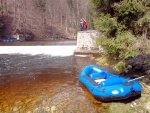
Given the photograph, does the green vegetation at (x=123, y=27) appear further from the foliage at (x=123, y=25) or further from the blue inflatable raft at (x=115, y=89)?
the blue inflatable raft at (x=115, y=89)

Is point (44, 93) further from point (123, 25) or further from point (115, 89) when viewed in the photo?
point (123, 25)

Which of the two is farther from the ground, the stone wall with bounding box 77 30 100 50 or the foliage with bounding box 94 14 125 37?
the foliage with bounding box 94 14 125 37

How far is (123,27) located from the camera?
7.00 meters

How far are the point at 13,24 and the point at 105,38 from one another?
3720cm

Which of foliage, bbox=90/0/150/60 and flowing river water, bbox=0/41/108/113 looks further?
foliage, bbox=90/0/150/60

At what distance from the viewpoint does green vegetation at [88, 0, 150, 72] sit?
257 inches

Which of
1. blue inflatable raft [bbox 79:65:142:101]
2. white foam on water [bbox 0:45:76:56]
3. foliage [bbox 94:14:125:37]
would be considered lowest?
blue inflatable raft [bbox 79:65:142:101]

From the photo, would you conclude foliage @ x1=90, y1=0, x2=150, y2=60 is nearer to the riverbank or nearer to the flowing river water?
the riverbank

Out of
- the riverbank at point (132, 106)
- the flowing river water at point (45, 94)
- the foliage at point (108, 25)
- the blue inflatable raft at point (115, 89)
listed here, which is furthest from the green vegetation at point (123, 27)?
the flowing river water at point (45, 94)

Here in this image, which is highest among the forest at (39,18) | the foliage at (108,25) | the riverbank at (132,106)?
the forest at (39,18)

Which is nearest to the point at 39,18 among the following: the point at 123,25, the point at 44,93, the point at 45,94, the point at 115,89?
the point at 123,25

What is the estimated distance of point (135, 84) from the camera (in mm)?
5934

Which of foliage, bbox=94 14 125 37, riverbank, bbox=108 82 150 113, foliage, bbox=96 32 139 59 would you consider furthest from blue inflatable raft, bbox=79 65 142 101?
foliage, bbox=94 14 125 37

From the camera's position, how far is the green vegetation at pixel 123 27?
6.52 meters
